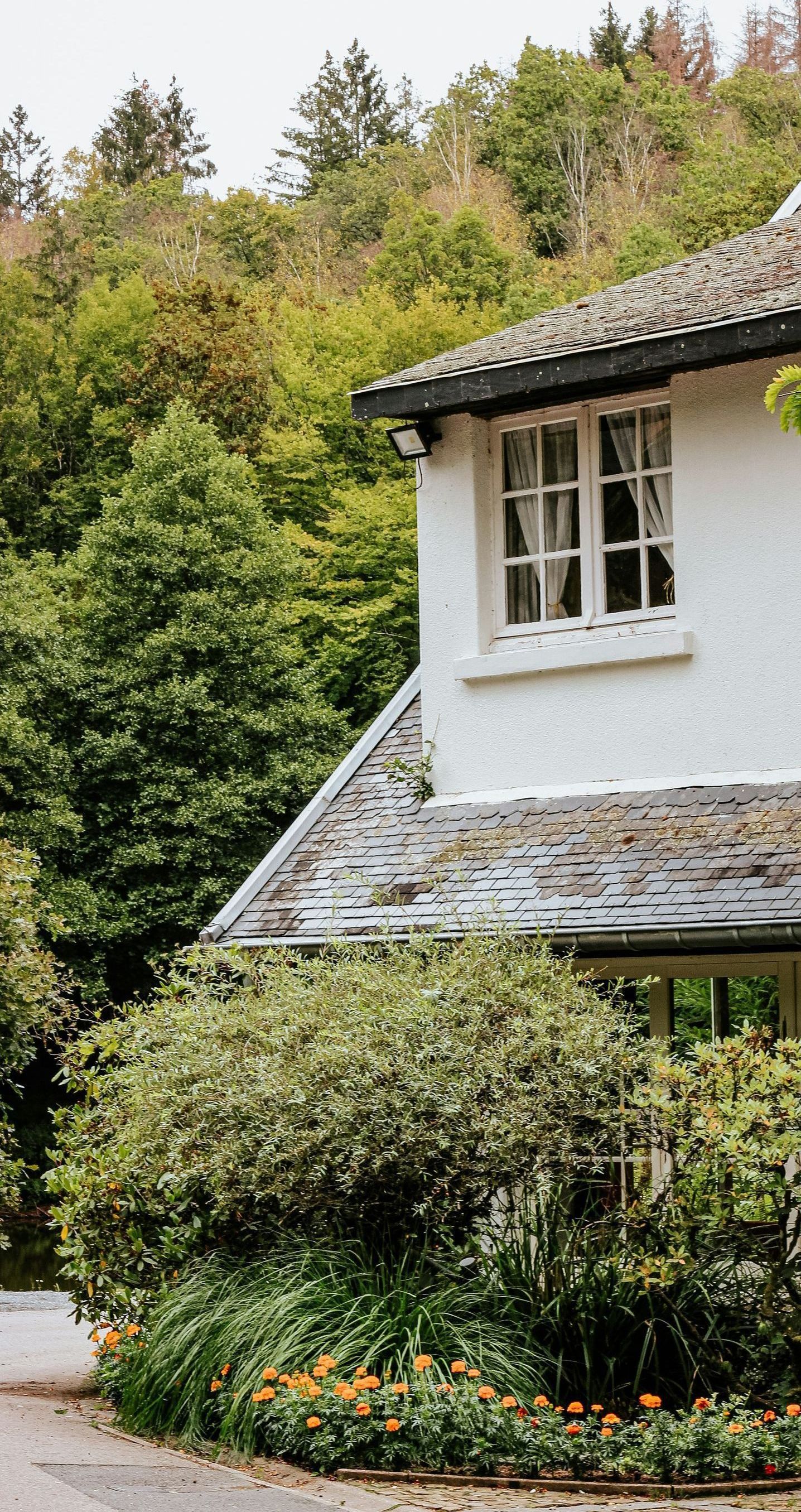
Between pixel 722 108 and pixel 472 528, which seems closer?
pixel 472 528

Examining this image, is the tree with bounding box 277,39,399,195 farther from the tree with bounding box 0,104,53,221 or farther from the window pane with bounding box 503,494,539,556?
the window pane with bounding box 503,494,539,556

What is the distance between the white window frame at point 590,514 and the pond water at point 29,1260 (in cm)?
1117

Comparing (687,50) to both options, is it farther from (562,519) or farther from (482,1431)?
(482,1431)

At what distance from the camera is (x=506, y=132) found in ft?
178

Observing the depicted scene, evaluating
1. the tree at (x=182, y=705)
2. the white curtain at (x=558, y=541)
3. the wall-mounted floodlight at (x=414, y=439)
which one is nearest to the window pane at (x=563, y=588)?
the white curtain at (x=558, y=541)

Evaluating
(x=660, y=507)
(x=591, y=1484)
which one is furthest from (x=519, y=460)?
(x=591, y=1484)

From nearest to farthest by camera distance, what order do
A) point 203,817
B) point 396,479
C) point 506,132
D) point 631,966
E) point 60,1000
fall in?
1. point 631,966
2. point 60,1000
3. point 203,817
4. point 396,479
5. point 506,132

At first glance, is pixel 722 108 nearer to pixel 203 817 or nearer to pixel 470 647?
pixel 203 817

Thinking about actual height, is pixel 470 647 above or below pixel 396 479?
below

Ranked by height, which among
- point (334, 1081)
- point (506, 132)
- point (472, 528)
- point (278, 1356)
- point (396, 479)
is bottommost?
point (278, 1356)

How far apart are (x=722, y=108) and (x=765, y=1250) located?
5220 cm

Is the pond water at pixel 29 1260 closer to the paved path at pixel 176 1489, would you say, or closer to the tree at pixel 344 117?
the paved path at pixel 176 1489

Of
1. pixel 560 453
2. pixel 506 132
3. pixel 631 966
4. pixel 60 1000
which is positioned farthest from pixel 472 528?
pixel 506 132

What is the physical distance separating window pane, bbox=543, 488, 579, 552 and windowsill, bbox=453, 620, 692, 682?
60 cm
